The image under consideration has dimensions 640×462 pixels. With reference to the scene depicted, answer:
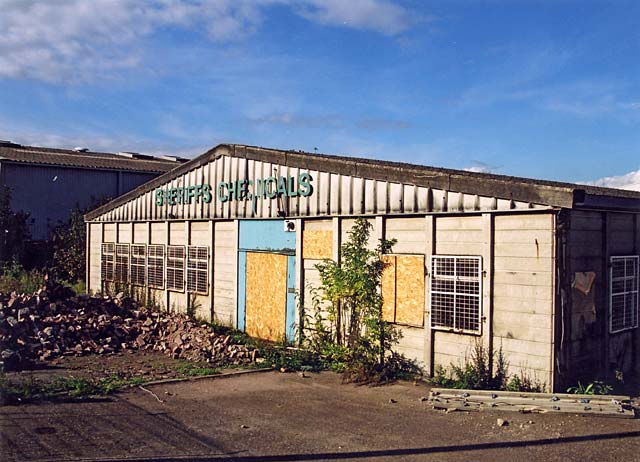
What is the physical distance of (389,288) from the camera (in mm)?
12383

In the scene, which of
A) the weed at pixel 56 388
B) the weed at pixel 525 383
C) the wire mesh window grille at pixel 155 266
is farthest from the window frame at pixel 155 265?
the weed at pixel 525 383

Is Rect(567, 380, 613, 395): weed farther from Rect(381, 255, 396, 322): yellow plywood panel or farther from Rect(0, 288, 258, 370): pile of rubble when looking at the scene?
Rect(0, 288, 258, 370): pile of rubble

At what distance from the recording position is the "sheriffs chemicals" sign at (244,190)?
14.6 metres

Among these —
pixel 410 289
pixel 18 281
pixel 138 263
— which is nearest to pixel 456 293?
pixel 410 289

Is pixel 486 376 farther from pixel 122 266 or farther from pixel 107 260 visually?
A: pixel 107 260

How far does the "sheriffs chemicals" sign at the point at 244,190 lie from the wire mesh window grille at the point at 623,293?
642cm

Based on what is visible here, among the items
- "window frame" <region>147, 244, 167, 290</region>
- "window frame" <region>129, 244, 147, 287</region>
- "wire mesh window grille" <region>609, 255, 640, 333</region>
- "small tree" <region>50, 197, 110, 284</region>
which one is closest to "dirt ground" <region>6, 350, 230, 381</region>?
"window frame" <region>147, 244, 167, 290</region>

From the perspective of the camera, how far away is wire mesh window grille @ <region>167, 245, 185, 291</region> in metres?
18.8

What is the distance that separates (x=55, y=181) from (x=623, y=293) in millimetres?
29256

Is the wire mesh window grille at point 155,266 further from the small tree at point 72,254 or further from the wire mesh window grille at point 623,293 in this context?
the wire mesh window grille at point 623,293

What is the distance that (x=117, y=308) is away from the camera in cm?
1811

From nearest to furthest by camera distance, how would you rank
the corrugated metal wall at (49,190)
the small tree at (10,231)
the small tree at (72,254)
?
1. the small tree at (72,254)
2. the small tree at (10,231)
3. the corrugated metal wall at (49,190)

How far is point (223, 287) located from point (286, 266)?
2798mm

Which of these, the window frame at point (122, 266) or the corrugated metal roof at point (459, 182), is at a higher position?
the corrugated metal roof at point (459, 182)
